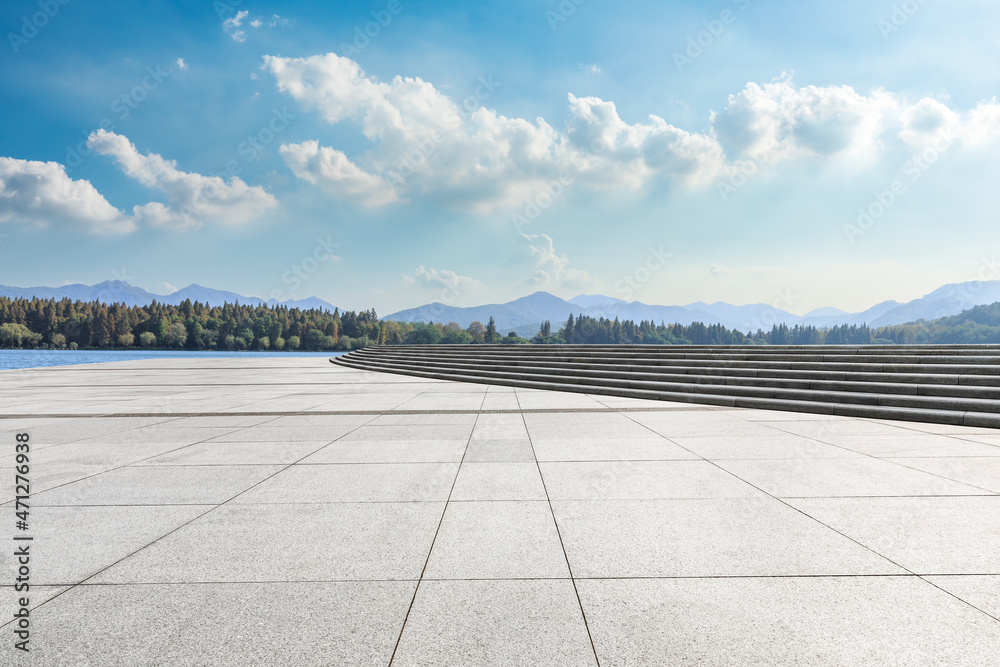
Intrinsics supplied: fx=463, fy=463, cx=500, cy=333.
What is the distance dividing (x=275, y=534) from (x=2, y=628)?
1565mm

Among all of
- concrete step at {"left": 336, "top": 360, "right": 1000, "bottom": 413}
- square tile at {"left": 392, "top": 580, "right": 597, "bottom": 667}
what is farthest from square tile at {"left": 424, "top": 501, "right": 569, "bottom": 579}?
concrete step at {"left": 336, "top": 360, "right": 1000, "bottom": 413}

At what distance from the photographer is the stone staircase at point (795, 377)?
31.3ft

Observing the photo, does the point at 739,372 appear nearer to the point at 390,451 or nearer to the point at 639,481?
the point at 639,481

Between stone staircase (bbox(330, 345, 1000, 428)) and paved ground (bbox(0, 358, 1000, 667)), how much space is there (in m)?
2.27

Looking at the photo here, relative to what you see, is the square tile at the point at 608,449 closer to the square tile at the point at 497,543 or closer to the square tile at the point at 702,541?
the square tile at the point at 702,541

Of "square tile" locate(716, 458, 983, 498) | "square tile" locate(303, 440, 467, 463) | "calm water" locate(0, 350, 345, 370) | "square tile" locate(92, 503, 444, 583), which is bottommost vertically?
"calm water" locate(0, 350, 345, 370)

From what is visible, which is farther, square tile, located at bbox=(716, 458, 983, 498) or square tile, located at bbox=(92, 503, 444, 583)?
square tile, located at bbox=(716, 458, 983, 498)

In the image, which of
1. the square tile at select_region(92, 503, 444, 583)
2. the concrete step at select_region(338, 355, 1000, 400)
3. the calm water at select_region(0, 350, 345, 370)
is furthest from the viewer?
the calm water at select_region(0, 350, 345, 370)

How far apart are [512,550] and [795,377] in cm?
1129

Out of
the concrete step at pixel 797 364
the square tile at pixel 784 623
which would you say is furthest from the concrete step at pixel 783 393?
the square tile at pixel 784 623

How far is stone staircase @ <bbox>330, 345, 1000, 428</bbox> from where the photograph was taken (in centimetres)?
955

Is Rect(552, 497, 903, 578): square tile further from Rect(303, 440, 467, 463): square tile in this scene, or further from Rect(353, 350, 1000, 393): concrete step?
Rect(353, 350, 1000, 393): concrete step

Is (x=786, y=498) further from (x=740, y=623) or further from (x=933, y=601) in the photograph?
(x=740, y=623)

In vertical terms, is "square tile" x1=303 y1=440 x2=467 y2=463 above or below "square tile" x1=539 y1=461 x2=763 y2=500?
below
